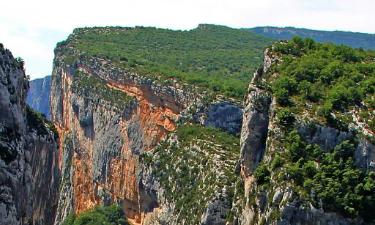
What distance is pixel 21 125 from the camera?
6097 centimetres

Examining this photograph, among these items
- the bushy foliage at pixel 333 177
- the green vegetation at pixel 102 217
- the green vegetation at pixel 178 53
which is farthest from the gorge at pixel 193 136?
the green vegetation at pixel 102 217

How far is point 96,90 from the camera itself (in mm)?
137250

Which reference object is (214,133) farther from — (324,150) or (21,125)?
(21,125)

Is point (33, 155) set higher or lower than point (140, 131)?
higher

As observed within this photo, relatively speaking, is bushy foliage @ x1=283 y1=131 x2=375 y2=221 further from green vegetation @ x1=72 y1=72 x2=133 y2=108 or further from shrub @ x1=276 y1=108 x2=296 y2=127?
green vegetation @ x1=72 y1=72 x2=133 y2=108

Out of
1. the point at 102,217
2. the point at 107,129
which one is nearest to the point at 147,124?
the point at 107,129

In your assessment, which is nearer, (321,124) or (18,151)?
(18,151)

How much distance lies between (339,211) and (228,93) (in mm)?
49282

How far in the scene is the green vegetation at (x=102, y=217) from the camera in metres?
119

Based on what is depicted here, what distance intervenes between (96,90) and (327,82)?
65.0 m

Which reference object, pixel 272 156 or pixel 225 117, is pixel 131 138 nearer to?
pixel 225 117

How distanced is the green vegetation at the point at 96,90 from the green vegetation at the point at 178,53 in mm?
4408

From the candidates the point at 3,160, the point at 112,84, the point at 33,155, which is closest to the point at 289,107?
the point at 33,155

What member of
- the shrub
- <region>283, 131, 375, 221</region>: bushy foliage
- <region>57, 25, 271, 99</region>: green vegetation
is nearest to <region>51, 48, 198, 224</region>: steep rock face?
<region>57, 25, 271, 99</region>: green vegetation
